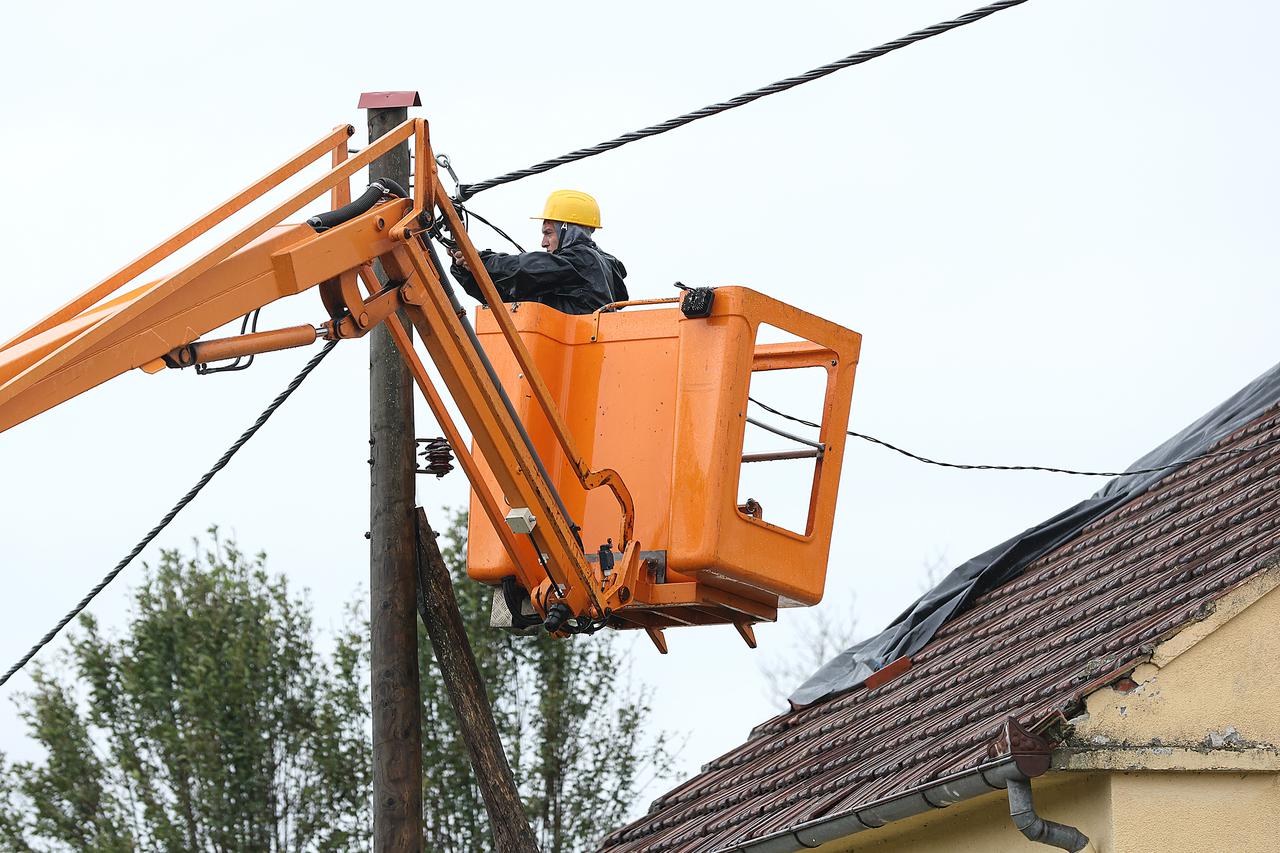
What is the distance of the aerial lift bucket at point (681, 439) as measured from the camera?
349 inches

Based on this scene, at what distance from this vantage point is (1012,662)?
32.0 feet

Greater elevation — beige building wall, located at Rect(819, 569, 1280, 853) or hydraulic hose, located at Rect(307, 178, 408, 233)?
hydraulic hose, located at Rect(307, 178, 408, 233)

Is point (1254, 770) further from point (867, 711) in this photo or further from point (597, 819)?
point (597, 819)

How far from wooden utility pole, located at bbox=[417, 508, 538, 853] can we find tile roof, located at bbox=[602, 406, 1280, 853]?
1.13 m

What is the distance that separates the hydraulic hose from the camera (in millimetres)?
7652

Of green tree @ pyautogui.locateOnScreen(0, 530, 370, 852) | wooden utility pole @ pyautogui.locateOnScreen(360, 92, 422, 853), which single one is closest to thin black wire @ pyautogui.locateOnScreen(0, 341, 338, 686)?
wooden utility pole @ pyautogui.locateOnScreen(360, 92, 422, 853)

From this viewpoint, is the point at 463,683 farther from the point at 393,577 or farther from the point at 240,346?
the point at 240,346

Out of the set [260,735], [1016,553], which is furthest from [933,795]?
[260,735]

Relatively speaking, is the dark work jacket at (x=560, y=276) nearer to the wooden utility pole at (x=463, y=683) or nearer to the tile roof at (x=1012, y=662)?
the wooden utility pole at (x=463, y=683)

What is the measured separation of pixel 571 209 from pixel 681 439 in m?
1.67

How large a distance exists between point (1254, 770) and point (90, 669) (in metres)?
19.9

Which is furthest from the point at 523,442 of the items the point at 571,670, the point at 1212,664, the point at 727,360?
the point at 571,670

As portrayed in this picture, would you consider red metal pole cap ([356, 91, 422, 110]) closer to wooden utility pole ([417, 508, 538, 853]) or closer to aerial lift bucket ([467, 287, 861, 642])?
aerial lift bucket ([467, 287, 861, 642])

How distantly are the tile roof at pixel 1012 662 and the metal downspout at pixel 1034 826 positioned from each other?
10.1 inches
